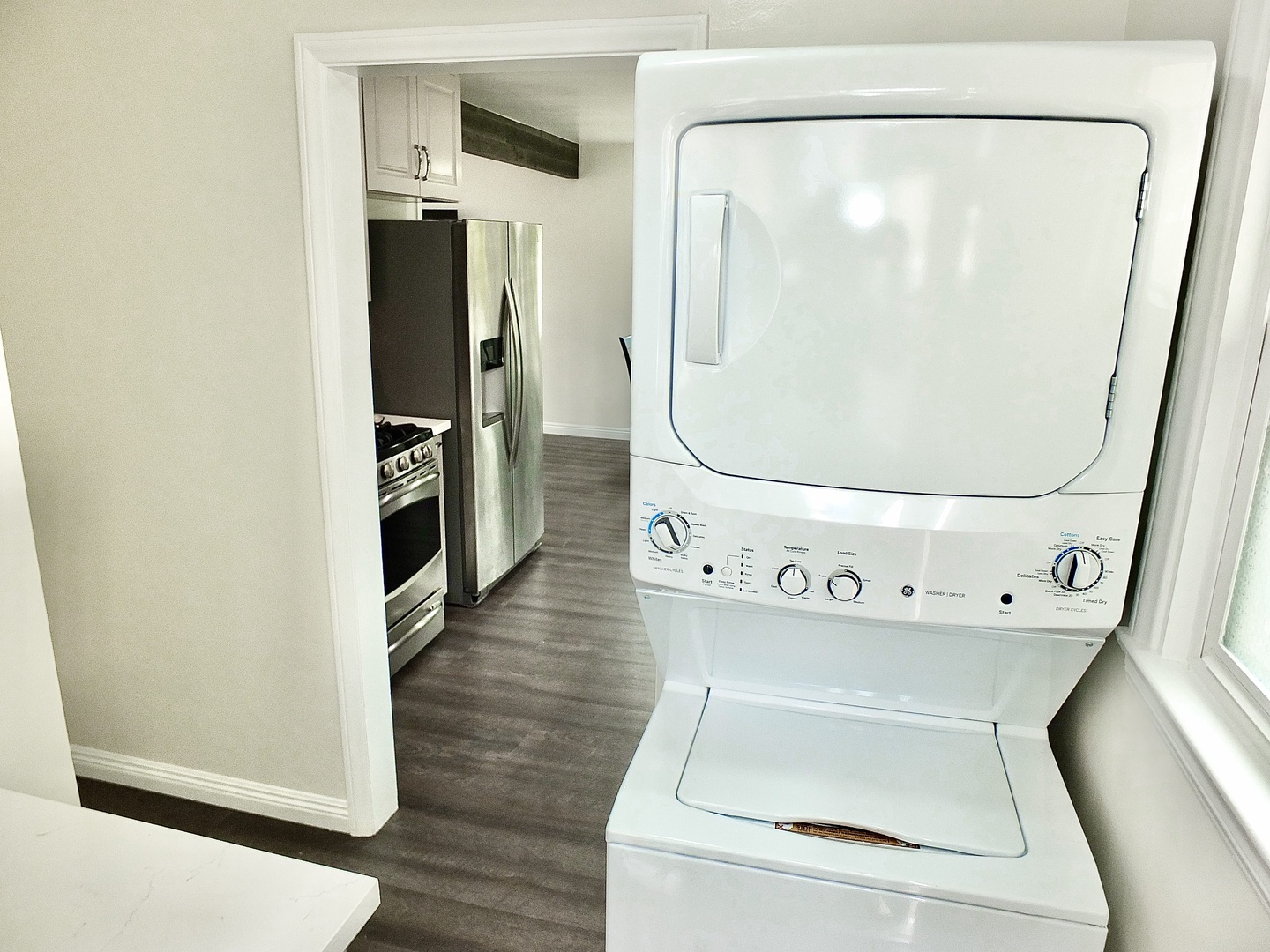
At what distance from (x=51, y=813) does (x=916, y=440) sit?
118 centimetres

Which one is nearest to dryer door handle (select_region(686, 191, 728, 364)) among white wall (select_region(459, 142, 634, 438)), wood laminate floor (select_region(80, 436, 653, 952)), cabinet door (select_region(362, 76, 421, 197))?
wood laminate floor (select_region(80, 436, 653, 952))

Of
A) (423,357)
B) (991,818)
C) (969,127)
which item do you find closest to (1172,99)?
(969,127)

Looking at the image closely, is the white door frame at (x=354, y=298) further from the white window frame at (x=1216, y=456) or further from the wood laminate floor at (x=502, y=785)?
the white window frame at (x=1216, y=456)

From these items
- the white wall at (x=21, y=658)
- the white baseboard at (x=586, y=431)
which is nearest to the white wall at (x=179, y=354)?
the white wall at (x=21, y=658)

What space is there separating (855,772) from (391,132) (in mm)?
3003

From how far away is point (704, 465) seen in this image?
47.3 inches

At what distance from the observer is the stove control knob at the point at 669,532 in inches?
48.3

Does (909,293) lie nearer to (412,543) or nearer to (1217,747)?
(1217,747)

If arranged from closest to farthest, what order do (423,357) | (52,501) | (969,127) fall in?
(969,127) → (52,501) → (423,357)

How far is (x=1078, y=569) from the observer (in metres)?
1.13

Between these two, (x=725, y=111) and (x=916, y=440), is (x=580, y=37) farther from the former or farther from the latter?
(x=916, y=440)

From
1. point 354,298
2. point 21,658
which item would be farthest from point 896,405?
point 354,298

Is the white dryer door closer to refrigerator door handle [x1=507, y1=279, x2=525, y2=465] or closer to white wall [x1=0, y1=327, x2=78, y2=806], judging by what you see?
white wall [x1=0, y1=327, x2=78, y2=806]

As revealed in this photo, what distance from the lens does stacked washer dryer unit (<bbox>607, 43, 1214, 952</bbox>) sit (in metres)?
1.02
